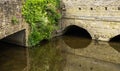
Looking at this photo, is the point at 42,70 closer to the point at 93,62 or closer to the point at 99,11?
the point at 93,62

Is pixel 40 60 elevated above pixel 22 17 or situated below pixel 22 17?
below

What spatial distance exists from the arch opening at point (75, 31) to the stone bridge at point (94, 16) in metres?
0.56

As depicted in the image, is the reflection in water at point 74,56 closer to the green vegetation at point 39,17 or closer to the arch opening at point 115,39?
the green vegetation at point 39,17

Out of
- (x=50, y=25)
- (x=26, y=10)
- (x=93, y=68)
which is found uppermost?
(x=26, y=10)

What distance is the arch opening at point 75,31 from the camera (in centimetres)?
1983

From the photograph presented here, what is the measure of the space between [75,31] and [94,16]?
3039 mm

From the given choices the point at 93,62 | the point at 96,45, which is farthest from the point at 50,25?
the point at 93,62

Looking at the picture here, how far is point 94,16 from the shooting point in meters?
18.1

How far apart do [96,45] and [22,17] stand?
212 inches

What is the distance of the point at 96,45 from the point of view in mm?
17297

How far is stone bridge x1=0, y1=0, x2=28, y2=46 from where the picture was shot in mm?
13809

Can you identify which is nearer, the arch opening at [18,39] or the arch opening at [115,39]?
the arch opening at [18,39]

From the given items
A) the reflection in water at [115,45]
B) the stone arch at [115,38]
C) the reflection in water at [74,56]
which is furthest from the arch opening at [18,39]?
the stone arch at [115,38]

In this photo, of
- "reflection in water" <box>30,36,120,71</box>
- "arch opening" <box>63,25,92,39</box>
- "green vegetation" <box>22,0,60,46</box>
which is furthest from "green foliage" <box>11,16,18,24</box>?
"arch opening" <box>63,25,92,39</box>
